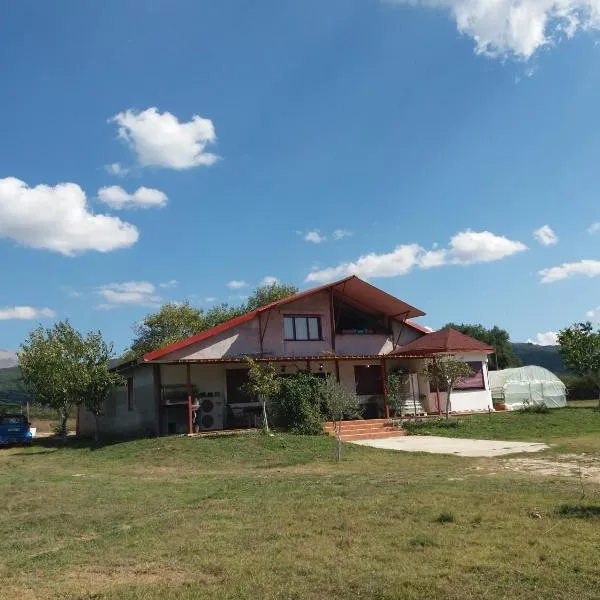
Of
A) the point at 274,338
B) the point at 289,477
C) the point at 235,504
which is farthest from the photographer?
the point at 274,338

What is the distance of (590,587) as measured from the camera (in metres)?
4.86

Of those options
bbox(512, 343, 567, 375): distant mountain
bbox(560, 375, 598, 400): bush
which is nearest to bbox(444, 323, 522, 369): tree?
bbox(512, 343, 567, 375): distant mountain

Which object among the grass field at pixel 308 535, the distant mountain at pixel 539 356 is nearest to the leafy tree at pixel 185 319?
the grass field at pixel 308 535

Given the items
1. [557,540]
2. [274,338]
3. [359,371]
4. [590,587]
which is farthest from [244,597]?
[359,371]

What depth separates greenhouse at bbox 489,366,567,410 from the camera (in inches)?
1248

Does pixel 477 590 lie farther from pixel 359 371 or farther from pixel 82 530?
pixel 359 371

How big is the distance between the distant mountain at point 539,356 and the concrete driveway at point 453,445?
305 ft

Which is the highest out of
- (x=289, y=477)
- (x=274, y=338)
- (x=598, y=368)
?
(x=274, y=338)

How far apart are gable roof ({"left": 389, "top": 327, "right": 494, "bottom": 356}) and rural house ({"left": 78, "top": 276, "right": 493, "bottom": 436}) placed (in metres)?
0.06

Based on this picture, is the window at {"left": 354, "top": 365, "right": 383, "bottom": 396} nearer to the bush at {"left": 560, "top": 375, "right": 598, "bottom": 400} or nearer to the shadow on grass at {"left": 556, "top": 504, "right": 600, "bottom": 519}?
the shadow on grass at {"left": 556, "top": 504, "right": 600, "bottom": 519}

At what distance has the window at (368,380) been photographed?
27609 mm

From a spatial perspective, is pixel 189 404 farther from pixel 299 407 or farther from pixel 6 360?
pixel 6 360

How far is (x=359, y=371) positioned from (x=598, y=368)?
1247 centimetres

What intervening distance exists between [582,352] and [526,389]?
3289mm
